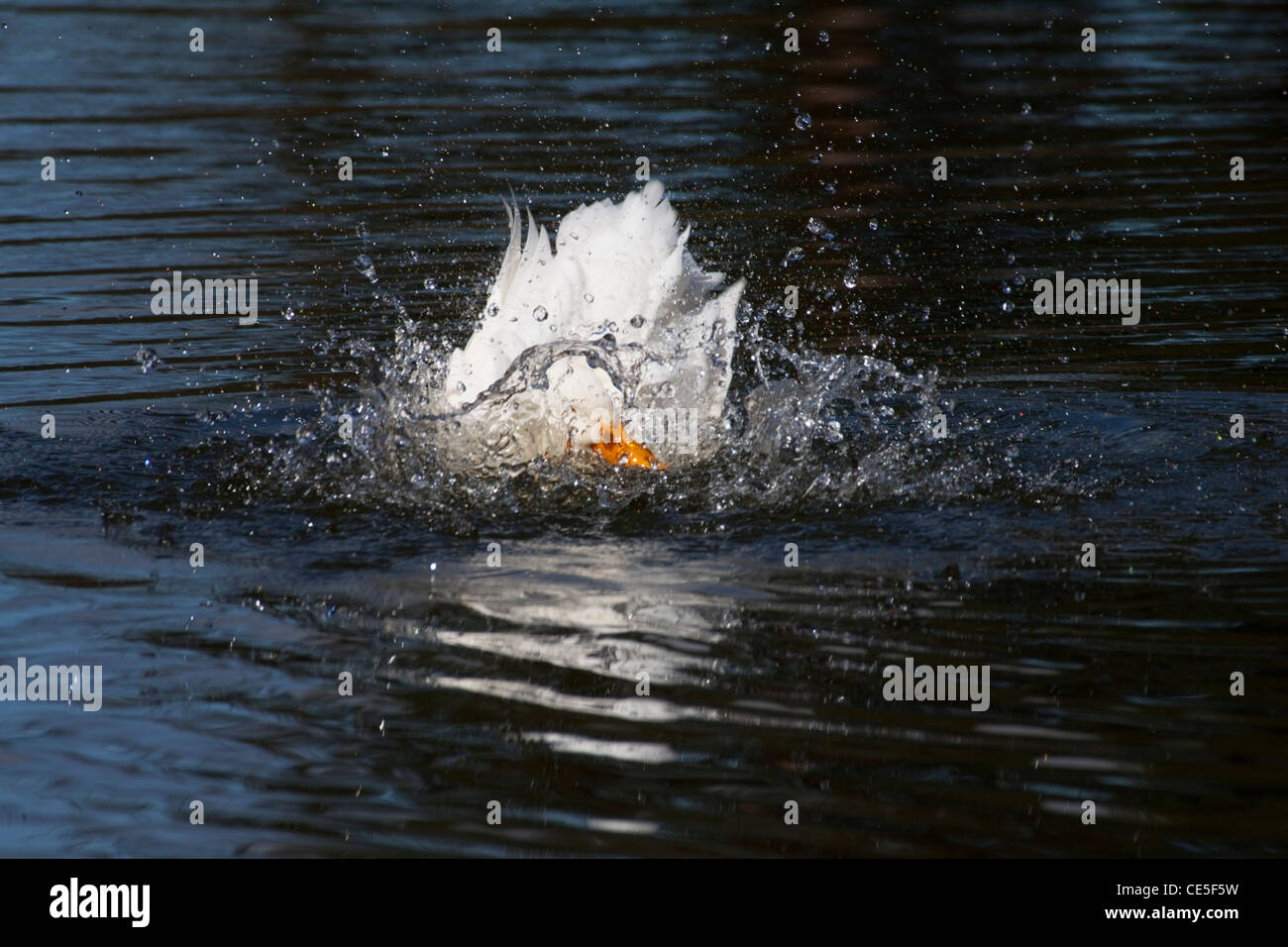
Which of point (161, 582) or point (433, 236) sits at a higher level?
point (433, 236)

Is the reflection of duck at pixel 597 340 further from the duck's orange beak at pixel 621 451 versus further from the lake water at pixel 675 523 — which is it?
the lake water at pixel 675 523

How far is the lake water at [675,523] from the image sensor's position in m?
4.01

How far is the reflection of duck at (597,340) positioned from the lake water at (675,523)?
0.64 ft

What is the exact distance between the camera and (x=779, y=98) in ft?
43.7

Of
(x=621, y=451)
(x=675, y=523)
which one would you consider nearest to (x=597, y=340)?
(x=621, y=451)

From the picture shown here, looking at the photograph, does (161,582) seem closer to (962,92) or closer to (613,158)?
(613,158)

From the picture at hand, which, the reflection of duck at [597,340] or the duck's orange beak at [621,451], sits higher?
the reflection of duck at [597,340]

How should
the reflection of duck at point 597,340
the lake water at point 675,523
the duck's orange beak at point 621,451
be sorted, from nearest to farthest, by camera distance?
the lake water at point 675,523, the reflection of duck at point 597,340, the duck's orange beak at point 621,451

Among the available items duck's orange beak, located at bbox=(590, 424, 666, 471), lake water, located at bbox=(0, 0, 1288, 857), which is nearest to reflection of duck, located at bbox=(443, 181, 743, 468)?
duck's orange beak, located at bbox=(590, 424, 666, 471)

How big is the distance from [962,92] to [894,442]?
26.9ft

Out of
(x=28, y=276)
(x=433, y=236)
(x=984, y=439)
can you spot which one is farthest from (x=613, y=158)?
(x=984, y=439)

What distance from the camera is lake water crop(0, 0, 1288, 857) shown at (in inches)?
158

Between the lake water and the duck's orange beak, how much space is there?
118 mm

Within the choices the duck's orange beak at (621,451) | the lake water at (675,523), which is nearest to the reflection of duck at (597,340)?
the duck's orange beak at (621,451)
